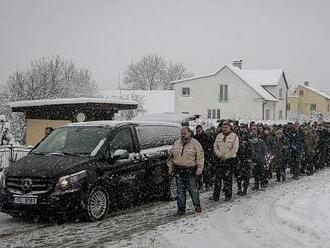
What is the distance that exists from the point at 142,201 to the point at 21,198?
349cm

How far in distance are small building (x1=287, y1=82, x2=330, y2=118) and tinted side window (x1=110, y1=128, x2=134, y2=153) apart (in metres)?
65.1

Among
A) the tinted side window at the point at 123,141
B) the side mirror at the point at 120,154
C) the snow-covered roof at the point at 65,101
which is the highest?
the snow-covered roof at the point at 65,101

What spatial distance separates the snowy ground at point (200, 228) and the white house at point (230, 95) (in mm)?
40413

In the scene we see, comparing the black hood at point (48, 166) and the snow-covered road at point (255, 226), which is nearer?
the snow-covered road at point (255, 226)

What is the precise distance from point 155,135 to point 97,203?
9.58ft

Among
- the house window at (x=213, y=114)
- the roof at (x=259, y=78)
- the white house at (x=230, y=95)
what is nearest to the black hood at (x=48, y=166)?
the white house at (x=230, y=95)

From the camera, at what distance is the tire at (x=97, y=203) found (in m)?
9.96

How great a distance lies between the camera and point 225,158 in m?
12.6

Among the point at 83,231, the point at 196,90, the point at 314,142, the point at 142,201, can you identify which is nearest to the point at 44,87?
the point at 196,90

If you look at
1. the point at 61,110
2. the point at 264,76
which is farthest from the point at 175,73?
the point at 61,110

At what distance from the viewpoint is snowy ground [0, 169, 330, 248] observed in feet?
27.2

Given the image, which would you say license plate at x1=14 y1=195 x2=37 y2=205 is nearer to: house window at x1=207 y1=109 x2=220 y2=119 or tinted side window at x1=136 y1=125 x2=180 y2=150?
tinted side window at x1=136 y1=125 x2=180 y2=150

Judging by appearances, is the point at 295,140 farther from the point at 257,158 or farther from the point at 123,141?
the point at 123,141

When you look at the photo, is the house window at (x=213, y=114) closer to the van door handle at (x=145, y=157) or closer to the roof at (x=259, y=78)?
the roof at (x=259, y=78)
